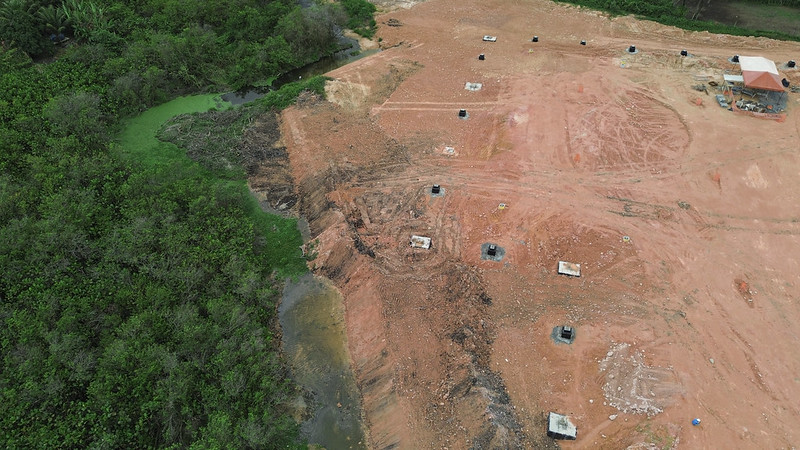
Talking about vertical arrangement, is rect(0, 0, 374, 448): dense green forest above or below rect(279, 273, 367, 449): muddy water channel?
above

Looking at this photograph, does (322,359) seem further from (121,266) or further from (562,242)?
(562,242)

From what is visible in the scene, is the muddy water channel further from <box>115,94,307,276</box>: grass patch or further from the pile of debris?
the pile of debris

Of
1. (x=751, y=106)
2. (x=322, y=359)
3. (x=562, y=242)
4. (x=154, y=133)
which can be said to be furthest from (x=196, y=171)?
(x=751, y=106)

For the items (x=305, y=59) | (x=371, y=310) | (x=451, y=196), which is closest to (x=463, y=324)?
(x=371, y=310)

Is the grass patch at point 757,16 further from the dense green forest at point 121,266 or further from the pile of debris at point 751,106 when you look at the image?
the dense green forest at point 121,266

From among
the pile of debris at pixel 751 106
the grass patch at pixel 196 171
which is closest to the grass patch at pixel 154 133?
the grass patch at pixel 196 171

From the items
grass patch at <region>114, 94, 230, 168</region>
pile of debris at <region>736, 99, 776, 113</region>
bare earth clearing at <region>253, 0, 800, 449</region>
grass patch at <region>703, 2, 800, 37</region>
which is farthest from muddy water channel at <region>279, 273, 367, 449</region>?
grass patch at <region>703, 2, 800, 37</region>

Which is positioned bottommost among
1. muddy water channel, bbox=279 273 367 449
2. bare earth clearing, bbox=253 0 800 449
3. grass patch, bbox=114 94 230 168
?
muddy water channel, bbox=279 273 367 449

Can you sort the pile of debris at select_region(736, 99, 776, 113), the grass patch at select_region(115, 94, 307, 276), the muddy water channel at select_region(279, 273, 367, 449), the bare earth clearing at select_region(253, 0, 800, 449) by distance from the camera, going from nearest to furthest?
the bare earth clearing at select_region(253, 0, 800, 449) → the muddy water channel at select_region(279, 273, 367, 449) → the grass patch at select_region(115, 94, 307, 276) → the pile of debris at select_region(736, 99, 776, 113)
